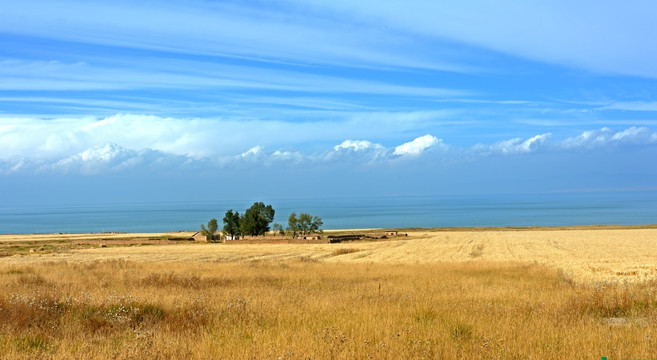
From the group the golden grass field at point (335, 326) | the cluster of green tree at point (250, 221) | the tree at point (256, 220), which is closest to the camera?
the golden grass field at point (335, 326)

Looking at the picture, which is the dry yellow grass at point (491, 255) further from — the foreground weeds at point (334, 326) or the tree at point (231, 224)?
the tree at point (231, 224)

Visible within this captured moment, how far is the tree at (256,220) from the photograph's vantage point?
375 feet

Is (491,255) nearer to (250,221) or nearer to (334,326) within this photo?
(334,326)

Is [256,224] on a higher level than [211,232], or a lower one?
higher

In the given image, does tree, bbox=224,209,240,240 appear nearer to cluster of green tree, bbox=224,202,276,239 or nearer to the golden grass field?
cluster of green tree, bbox=224,202,276,239

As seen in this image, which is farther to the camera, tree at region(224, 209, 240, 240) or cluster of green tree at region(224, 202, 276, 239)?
tree at region(224, 209, 240, 240)

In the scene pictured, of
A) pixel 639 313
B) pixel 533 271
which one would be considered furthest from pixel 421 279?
pixel 639 313

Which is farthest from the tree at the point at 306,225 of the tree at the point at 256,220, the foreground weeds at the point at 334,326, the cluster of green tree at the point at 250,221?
the foreground weeds at the point at 334,326

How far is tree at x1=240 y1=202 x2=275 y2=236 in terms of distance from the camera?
114250 millimetres

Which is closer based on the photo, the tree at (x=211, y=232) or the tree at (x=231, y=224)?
the tree at (x=211, y=232)

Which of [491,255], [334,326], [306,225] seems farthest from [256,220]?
[334,326]

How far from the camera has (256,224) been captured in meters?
115

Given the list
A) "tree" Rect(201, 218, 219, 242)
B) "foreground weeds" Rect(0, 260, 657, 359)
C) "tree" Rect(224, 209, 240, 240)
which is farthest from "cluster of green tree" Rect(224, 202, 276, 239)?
"foreground weeds" Rect(0, 260, 657, 359)

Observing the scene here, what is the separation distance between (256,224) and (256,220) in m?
0.98
